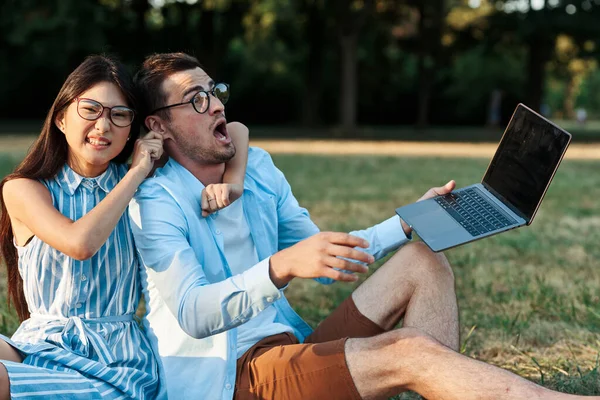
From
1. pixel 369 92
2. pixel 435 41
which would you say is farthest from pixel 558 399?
pixel 369 92

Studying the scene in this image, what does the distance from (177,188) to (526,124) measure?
1.48m

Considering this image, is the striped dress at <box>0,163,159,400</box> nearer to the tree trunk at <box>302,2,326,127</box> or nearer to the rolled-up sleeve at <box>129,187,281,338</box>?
the rolled-up sleeve at <box>129,187,281,338</box>

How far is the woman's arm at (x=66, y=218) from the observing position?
2.87 meters

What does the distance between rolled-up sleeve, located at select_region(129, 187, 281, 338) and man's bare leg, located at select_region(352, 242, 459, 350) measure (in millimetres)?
753

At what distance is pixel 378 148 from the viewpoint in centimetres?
2138

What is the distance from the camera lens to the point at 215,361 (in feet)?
9.75

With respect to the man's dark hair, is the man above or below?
below

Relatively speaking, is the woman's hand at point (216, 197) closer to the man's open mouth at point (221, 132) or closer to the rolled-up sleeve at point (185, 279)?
the rolled-up sleeve at point (185, 279)

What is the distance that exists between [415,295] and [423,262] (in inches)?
5.3

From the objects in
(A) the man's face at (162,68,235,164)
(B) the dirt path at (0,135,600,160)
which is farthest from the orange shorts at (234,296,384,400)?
(B) the dirt path at (0,135,600,160)

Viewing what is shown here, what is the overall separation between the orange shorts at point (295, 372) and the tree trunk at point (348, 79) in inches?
980

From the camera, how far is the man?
2.65 m

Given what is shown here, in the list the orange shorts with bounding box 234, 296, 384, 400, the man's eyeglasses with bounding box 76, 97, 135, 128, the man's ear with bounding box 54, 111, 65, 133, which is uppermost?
the man's eyeglasses with bounding box 76, 97, 135, 128

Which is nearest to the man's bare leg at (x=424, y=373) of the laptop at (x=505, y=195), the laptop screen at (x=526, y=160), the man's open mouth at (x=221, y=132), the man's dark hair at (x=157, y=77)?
the laptop at (x=505, y=195)
